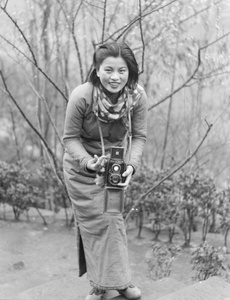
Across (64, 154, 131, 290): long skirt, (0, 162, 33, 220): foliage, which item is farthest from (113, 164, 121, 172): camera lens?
(0, 162, 33, 220): foliage

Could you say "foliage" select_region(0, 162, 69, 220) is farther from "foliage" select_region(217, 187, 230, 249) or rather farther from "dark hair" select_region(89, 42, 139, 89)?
"dark hair" select_region(89, 42, 139, 89)

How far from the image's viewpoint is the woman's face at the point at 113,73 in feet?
7.76

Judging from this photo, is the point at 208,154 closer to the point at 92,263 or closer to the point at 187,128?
the point at 187,128

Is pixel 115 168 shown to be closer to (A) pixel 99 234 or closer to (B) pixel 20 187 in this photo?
(A) pixel 99 234

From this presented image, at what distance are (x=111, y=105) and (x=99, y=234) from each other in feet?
2.43

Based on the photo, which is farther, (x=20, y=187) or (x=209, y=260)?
(x=20, y=187)

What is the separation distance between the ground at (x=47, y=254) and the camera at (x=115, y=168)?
0.89 metres

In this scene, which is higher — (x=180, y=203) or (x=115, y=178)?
(x=115, y=178)

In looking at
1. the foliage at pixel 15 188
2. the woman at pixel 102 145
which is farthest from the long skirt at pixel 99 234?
the foliage at pixel 15 188

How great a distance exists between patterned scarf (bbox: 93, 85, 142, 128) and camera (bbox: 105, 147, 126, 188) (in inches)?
8.0

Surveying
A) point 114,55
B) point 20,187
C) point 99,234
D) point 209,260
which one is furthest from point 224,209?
point 114,55

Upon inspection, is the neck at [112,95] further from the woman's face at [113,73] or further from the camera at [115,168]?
the camera at [115,168]

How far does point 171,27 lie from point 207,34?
37cm

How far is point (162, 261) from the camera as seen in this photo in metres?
3.25
